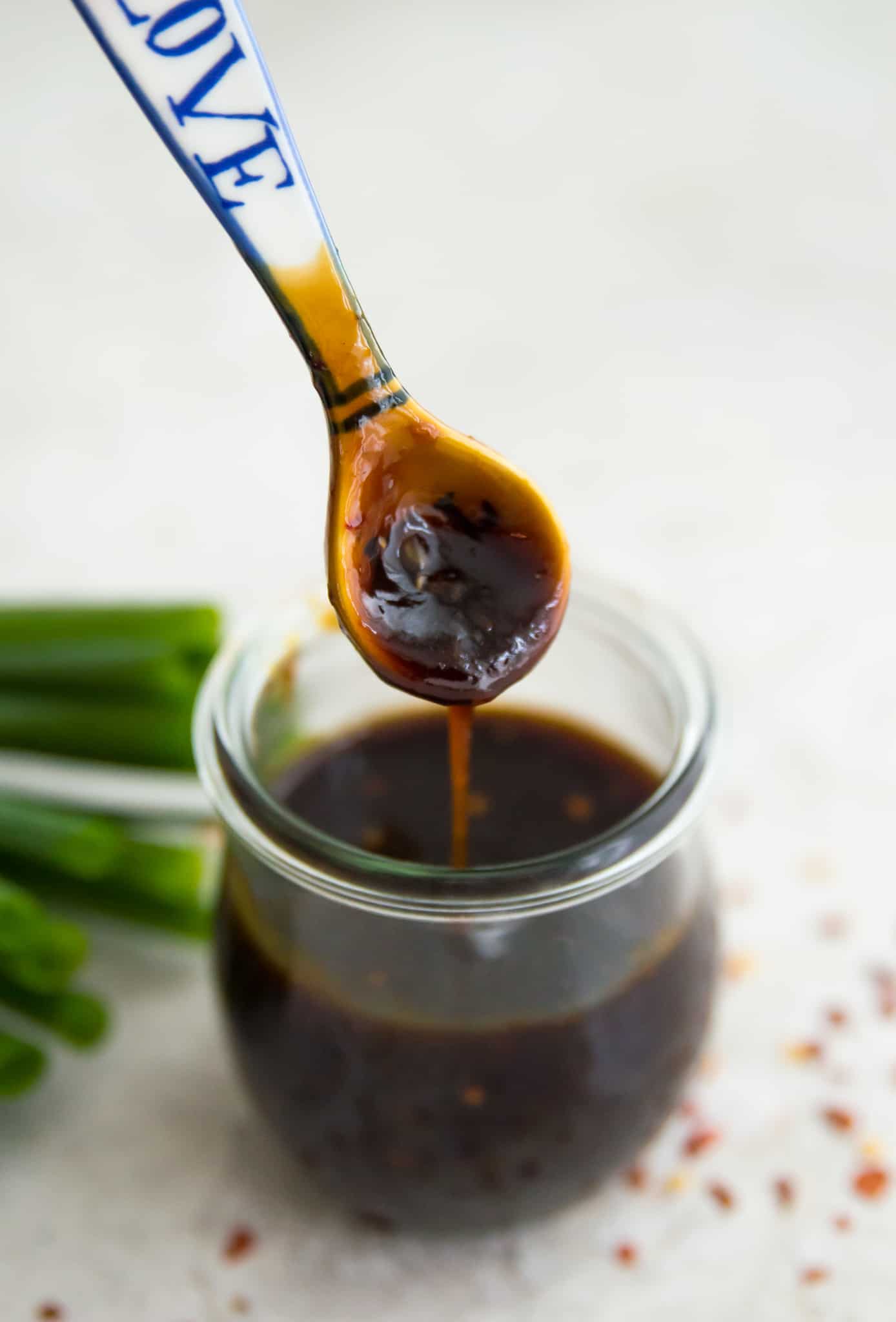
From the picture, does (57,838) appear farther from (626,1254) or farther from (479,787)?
(626,1254)

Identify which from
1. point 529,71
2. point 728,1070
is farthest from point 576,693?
point 529,71

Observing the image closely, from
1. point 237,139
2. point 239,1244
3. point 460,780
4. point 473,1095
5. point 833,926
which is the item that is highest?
point 237,139

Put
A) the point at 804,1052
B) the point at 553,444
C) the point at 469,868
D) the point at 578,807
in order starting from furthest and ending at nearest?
the point at 553,444
the point at 804,1052
the point at 578,807
the point at 469,868

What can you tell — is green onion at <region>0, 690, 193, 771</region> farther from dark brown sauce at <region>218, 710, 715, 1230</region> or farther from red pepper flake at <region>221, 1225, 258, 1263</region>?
red pepper flake at <region>221, 1225, 258, 1263</region>

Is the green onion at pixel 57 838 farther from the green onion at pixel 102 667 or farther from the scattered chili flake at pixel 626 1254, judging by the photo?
the scattered chili flake at pixel 626 1254

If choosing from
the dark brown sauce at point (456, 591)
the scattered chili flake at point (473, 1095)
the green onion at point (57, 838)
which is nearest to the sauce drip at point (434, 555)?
the dark brown sauce at point (456, 591)

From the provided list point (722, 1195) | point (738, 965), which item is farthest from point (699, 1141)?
point (738, 965)

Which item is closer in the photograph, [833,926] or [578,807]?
[578,807]
